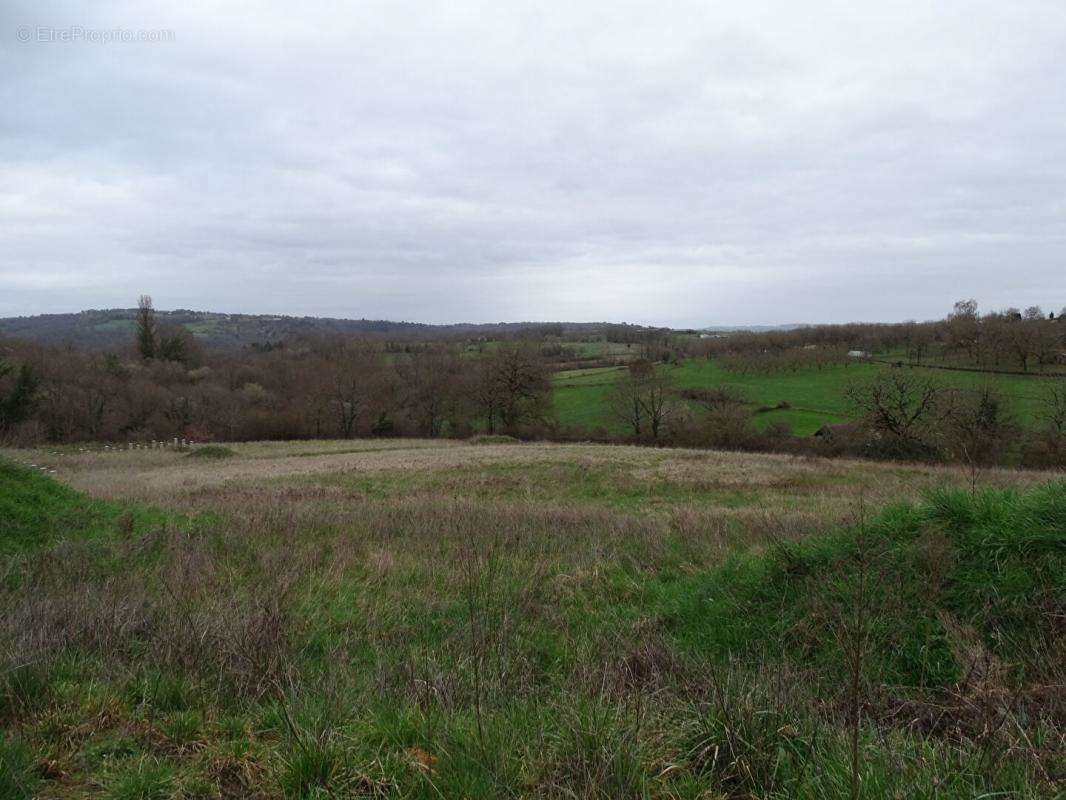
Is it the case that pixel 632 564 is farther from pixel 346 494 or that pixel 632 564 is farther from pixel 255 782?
pixel 346 494

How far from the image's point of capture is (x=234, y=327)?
462 ft

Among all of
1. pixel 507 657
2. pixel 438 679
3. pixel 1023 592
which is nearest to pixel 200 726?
pixel 438 679

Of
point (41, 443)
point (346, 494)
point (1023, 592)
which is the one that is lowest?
point (41, 443)

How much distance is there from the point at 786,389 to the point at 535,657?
62.7 m

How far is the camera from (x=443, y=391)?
61719 mm

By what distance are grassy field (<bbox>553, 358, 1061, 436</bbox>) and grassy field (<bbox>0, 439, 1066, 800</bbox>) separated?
133 ft

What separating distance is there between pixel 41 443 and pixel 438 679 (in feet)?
196

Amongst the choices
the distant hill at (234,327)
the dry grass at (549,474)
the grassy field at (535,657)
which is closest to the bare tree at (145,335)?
the distant hill at (234,327)

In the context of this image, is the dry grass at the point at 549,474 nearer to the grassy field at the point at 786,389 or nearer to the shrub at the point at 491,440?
the shrub at the point at 491,440

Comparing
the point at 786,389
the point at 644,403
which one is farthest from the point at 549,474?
the point at 786,389

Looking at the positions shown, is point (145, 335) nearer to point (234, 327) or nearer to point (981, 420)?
point (234, 327)

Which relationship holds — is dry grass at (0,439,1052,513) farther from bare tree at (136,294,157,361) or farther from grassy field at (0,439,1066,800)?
bare tree at (136,294,157,361)

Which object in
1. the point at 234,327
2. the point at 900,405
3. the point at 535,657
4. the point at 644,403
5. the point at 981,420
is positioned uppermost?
the point at 234,327

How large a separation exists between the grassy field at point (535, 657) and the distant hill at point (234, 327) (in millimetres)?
97860
